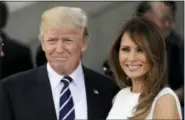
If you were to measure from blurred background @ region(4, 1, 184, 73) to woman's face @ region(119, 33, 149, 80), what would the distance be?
1.49 ft

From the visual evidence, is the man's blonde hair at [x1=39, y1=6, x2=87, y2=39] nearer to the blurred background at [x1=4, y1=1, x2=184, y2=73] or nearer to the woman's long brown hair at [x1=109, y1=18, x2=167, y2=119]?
the woman's long brown hair at [x1=109, y1=18, x2=167, y2=119]

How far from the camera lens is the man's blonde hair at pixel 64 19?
161 centimetres

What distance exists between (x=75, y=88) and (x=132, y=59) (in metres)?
0.26

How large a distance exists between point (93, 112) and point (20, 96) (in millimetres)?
241

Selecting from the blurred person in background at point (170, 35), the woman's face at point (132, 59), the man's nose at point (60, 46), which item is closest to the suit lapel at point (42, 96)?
the man's nose at point (60, 46)

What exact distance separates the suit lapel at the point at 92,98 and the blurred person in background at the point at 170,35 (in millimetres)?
489

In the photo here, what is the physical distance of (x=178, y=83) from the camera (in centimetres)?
212

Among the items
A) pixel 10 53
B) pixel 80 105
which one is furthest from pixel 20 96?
pixel 10 53

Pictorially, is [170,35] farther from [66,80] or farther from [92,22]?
[66,80]

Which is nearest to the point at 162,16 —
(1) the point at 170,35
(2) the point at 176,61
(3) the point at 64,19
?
(1) the point at 170,35

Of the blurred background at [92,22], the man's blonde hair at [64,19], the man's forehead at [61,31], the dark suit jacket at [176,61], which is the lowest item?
the dark suit jacket at [176,61]

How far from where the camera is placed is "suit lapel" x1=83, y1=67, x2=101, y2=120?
1.62 metres

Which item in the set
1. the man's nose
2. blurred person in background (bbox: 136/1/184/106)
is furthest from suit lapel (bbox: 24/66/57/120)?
blurred person in background (bbox: 136/1/184/106)

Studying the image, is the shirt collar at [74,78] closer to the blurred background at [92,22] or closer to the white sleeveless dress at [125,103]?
the white sleeveless dress at [125,103]
